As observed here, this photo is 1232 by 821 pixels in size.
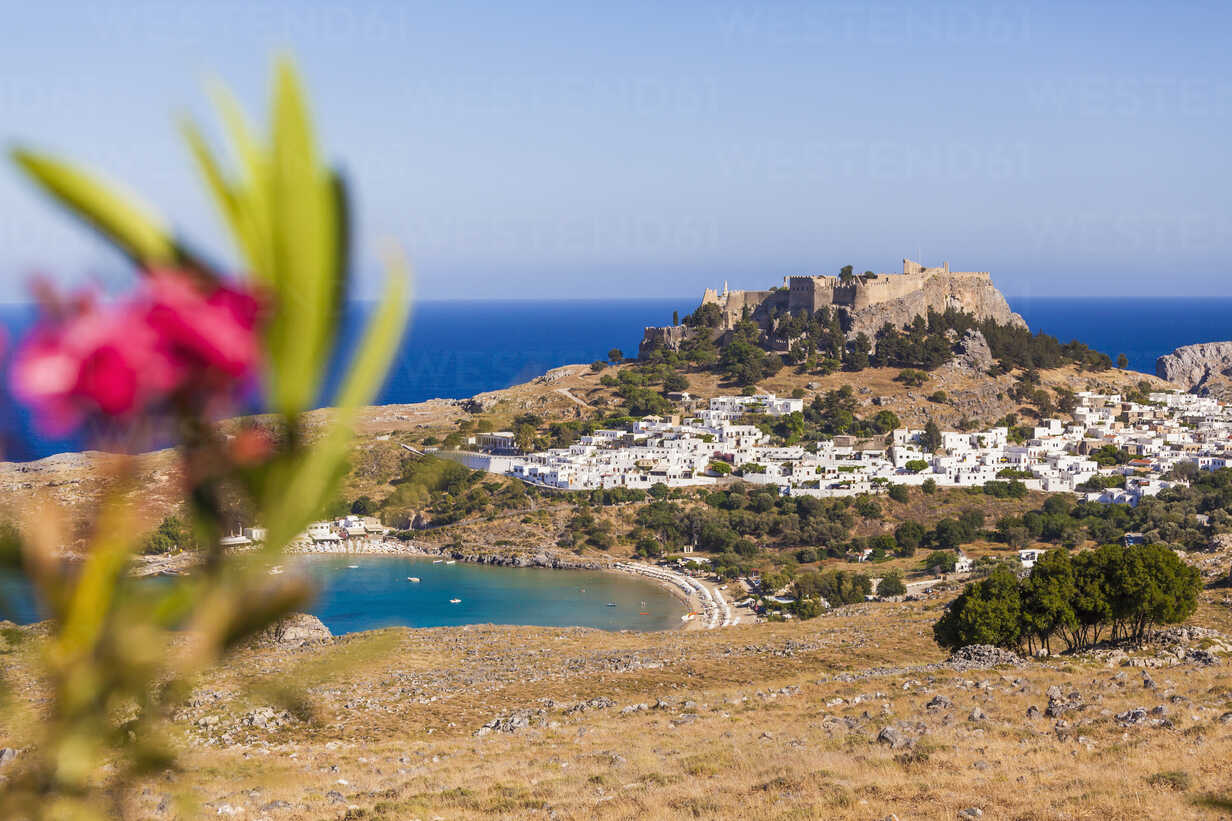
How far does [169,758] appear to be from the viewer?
1.08 metres

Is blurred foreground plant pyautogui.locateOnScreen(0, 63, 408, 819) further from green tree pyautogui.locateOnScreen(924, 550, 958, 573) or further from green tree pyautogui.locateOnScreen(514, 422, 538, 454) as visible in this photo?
green tree pyautogui.locateOnScreen(514, 422, 538, 454)

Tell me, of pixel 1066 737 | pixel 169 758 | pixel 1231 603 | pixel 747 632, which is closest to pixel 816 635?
pixel 747 632

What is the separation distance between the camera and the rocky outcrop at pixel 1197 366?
234 ft

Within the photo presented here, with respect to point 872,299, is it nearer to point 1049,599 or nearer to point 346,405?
point 1049,599

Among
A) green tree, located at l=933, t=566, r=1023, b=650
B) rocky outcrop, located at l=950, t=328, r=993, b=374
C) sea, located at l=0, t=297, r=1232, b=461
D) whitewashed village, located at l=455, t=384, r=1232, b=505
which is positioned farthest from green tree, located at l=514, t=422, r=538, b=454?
green tree, located at l=933, t=566, r=1023, b=650

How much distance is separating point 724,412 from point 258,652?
2090 inches

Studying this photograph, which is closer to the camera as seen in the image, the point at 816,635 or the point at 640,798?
the point at 640,798

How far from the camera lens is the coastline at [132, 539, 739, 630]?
32406 mm

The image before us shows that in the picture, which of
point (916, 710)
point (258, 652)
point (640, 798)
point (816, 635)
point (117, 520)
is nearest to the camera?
point (117, 520)

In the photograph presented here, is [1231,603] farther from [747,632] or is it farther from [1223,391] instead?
[1223,391]

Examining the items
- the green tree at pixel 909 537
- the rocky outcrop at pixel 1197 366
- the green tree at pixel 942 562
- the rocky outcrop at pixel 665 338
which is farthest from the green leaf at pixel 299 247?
the rocky outcrop at pixel 1197 366

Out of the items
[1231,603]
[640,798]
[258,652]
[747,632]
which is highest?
[258,652]

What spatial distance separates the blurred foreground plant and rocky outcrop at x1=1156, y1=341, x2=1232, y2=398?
260ft

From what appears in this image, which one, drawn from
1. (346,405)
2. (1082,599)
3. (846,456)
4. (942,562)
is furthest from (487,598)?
(346,405)
